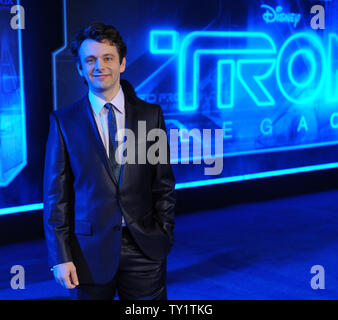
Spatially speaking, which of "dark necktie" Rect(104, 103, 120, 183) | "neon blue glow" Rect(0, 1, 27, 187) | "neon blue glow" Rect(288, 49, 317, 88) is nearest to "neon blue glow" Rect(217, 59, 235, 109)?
"neon blue glow" Rect(288, 49, 317, 88)

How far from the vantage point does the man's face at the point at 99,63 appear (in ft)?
5.90

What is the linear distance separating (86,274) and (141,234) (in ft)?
0.78

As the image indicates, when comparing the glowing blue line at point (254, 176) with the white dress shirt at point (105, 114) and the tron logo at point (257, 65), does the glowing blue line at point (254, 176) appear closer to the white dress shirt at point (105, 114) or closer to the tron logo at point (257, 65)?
the tron logo at point (257, 65)

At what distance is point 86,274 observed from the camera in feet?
6.07

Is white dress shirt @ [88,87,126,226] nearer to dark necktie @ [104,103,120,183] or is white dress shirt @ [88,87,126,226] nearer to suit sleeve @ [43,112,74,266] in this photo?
dark necktie @ [104,103,120,183]

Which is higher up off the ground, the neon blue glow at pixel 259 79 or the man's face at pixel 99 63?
the man's face at pixel 99 63

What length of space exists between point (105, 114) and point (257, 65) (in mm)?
5019

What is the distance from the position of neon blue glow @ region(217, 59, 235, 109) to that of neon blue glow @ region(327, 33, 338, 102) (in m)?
1.81

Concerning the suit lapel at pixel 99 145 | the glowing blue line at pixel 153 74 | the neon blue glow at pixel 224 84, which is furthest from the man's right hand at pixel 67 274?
the neon blue glow at pixel 224 84

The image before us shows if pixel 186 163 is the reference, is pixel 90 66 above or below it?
above

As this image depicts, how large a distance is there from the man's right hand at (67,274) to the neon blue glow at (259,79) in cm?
499
